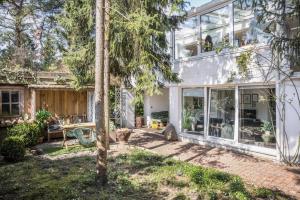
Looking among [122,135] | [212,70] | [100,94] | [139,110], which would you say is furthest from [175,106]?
[100,94]

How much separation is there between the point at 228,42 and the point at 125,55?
4.81m

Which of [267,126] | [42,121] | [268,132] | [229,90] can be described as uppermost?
[229,90]

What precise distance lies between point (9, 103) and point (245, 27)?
14.3m

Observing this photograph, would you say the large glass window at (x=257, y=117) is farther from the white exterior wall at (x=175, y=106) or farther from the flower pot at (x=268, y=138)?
the white exterior wall at (x=175, y=106)

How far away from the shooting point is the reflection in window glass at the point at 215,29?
1249 cm

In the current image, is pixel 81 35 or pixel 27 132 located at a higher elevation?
pixel 81 35

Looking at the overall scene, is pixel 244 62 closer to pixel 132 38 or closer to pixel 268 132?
Answer: pixel 268 132

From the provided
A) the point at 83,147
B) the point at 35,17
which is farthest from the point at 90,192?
the point at 35,17

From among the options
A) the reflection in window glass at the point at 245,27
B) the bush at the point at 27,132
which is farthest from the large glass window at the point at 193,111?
the bush at the point at 27,132

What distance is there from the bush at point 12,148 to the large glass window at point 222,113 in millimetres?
8989

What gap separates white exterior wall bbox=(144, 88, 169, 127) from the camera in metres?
21.1

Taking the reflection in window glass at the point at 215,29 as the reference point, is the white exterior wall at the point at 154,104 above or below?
below

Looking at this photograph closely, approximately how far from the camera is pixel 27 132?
12.7 metres

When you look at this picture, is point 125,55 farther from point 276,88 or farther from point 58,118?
point 58,118
